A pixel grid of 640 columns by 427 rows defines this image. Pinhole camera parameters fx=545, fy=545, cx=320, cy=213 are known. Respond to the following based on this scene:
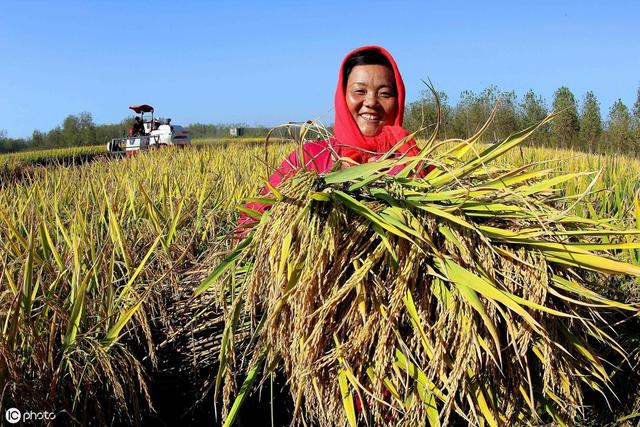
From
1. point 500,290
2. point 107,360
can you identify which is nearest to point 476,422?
point 500,290

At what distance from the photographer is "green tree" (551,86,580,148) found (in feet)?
35.1

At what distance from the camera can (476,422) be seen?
1160 millimetres

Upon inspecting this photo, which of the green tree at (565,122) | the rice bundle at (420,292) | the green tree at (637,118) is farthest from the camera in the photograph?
the green tree at (637,118)

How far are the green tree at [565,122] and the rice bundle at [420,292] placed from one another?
949cm

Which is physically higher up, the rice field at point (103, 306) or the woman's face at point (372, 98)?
the woman's face at point (372, 98)

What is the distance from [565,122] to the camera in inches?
451

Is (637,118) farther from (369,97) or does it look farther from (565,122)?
(369,97)

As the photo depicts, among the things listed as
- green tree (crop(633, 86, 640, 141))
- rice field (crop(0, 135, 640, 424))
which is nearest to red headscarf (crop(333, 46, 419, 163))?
rice field (crop(0, 135, 640, 424))

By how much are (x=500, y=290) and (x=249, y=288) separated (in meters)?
0.54

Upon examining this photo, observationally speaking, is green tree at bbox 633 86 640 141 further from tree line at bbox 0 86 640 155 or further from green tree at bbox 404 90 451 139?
green tree at bbox 404 90 451 139

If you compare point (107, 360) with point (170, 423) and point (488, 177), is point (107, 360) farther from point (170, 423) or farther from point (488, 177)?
point (488, 177)

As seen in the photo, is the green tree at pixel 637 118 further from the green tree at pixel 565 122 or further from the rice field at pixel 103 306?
the rice field at pixel 103 306

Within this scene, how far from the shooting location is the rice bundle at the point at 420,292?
3.72ft

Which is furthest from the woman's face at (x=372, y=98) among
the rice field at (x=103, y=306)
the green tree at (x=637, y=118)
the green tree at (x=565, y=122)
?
the green tree at (x=637, y=118)
